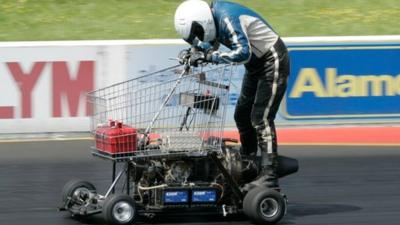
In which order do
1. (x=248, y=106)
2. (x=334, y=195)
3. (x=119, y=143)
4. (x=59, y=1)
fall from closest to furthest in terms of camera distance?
(x=119, y=143) → (x=248, y=106) → (x=334, y=195) → (x=59, y=1)

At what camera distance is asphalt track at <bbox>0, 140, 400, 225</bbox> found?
785 cm

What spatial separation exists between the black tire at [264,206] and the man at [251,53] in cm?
19

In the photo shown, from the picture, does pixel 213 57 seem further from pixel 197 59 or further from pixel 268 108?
pixel 268 108

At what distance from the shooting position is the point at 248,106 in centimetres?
789

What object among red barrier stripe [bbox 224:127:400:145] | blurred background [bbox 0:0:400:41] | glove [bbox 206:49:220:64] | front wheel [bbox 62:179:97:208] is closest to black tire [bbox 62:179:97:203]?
front wheel [bbox 62:179:97:208]

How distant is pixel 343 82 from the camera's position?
1380 centimetres

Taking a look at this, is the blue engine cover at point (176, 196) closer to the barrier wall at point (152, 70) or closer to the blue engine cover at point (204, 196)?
the blue engine cover at point (204, 196)

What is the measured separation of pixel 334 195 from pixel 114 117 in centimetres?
261

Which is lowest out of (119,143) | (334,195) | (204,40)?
(334,195)

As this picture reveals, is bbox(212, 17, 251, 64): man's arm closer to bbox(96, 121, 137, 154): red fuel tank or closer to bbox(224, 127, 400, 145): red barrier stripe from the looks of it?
bbox(96, 121, 137, 154): red fuel tank

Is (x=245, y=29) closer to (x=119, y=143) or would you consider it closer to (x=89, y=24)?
(x=119, y=143)

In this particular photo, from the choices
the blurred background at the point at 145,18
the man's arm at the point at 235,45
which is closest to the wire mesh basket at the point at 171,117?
the man's arm at the point at 235,45

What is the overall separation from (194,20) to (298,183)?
293 cm

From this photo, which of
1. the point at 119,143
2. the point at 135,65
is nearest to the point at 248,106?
the point at 119,143
